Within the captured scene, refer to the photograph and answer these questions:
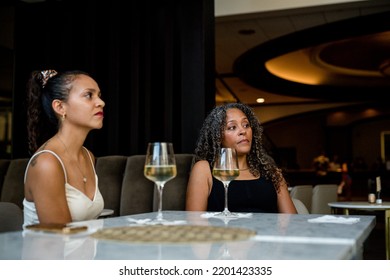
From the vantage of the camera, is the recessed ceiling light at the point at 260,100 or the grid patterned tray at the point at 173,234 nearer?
the grid patterned tray at the point at 173,234

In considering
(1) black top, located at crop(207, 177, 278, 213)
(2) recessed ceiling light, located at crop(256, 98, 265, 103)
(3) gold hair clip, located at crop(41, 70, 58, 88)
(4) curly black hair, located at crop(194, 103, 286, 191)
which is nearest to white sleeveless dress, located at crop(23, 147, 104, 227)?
(3) gold hair clip, located at crop(41, 70, 58, 88)

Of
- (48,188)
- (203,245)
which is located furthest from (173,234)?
(48,188)

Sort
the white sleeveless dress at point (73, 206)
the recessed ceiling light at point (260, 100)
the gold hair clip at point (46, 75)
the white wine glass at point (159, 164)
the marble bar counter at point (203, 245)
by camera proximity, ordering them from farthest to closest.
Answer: the recessed ceiling light at point (260, 100)
the gold hair clip at point (46, 75)
the white sleeveless dress at point (73, 206)
the white wine glass at point (159, 164)
the marble bar counter at point (203, 245)

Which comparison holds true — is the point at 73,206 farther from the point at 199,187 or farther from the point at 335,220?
the point at 335,220

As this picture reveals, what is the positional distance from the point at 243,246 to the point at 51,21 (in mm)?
3496

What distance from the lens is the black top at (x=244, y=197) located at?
91.8 inches

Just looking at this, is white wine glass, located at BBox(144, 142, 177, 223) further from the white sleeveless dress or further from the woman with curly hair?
the woman with curly hair

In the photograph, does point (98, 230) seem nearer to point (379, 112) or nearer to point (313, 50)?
point (313, 50)

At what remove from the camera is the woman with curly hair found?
2332 millimetres

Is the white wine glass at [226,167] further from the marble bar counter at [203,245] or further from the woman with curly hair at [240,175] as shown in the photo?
the woman with curly hair at [240,175]

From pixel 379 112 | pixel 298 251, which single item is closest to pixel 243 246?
pixel 298 251

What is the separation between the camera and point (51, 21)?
3.89m

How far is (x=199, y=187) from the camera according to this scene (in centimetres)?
Answer: 231

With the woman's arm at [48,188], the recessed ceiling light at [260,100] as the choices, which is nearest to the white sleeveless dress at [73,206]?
the woman's arm at [48,188]
